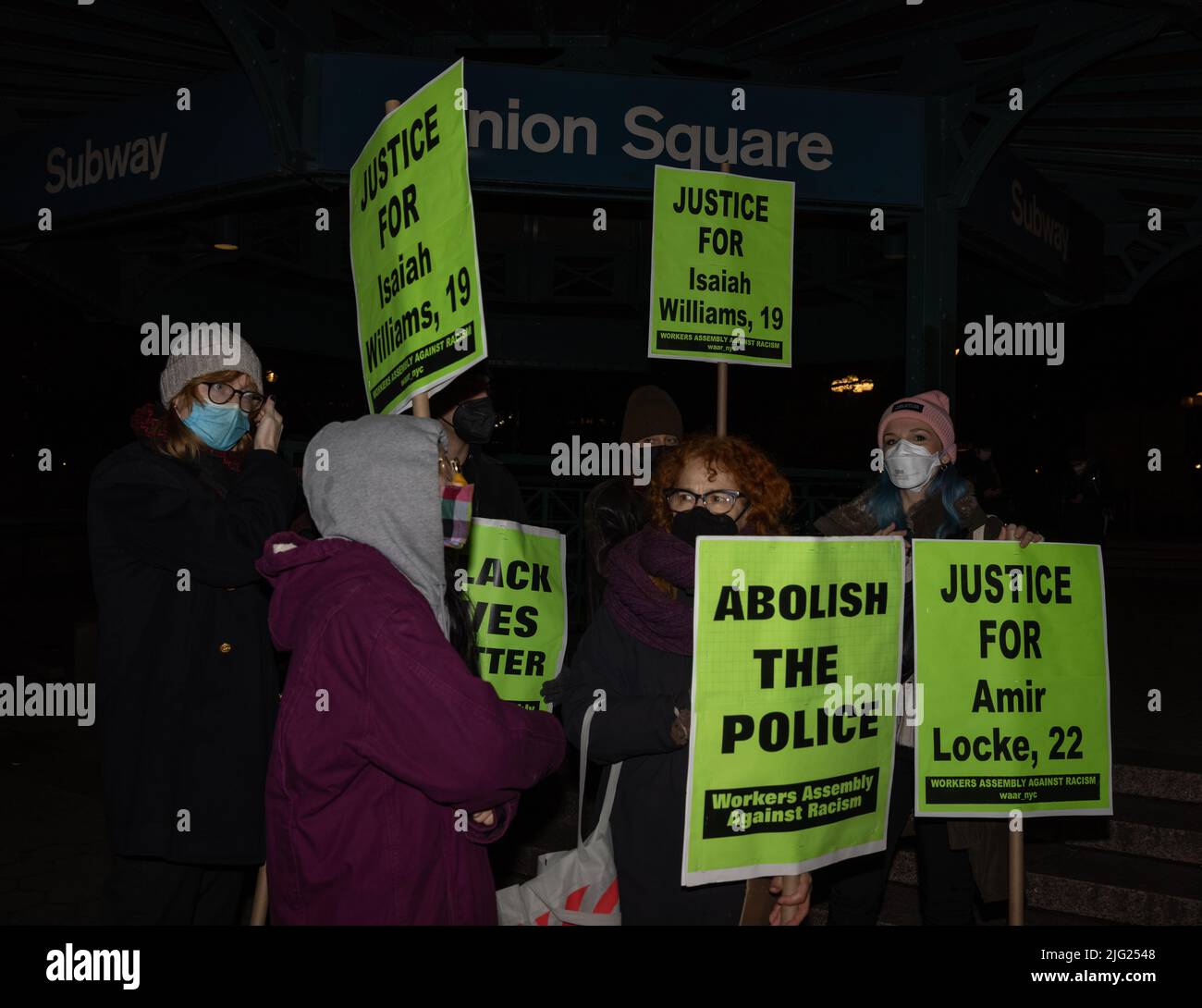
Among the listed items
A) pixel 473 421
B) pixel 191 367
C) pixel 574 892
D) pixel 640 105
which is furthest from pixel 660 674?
pixel 640 105

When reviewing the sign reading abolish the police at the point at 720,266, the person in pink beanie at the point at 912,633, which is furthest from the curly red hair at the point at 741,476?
the sign reading abolish the police at the point at 720,266

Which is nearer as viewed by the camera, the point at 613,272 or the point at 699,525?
the point at 699,525

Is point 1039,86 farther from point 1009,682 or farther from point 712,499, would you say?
point 712,499

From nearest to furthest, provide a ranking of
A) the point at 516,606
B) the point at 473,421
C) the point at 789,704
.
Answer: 1. the point at 789,704
2. the point at 516,606
3. the point at 473,421

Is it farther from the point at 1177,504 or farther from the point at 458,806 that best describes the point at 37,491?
the point at 1177,504

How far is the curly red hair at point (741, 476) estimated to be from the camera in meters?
2.89

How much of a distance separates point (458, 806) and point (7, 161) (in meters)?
7.18

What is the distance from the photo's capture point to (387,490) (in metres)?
2.06

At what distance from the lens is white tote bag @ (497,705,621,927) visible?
8.94 feet

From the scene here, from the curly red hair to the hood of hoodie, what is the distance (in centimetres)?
97

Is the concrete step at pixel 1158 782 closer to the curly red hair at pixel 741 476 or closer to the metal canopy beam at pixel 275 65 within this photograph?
the curly red hair at pixel 741 476

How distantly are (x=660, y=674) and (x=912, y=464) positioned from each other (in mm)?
1352

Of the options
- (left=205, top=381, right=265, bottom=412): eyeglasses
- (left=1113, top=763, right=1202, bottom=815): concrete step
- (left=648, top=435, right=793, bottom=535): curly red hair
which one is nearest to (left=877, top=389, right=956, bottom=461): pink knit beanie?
(left=648, top=435, right=793, bottom=535): curly red hair

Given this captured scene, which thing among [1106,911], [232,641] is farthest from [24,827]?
[1106,911]
